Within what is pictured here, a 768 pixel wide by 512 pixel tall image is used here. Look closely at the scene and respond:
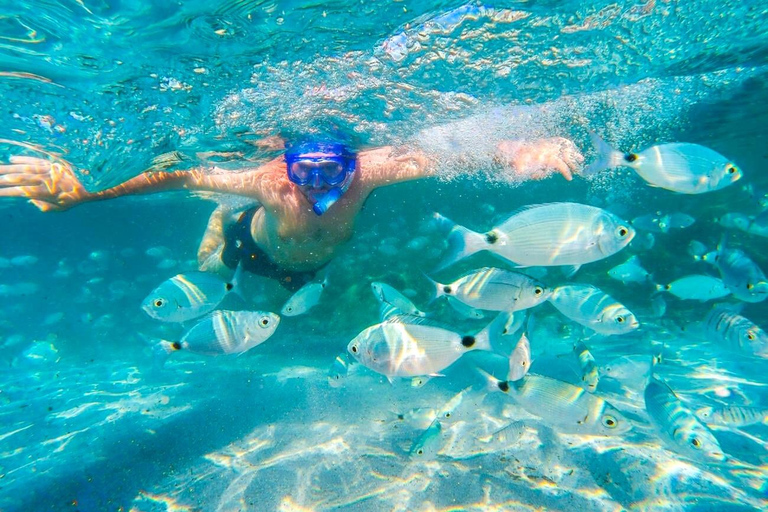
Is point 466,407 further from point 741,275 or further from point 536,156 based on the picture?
point 536,156

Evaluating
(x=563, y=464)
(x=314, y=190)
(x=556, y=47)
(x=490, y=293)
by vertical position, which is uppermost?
(x=556, y=47)

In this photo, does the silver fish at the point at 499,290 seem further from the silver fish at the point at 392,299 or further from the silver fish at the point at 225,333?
the silver fish at the point at 225,333

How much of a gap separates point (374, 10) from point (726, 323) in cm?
808

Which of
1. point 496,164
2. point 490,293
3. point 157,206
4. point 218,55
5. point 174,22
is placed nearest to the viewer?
point 490,293

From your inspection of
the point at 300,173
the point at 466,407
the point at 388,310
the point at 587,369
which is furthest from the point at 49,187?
the point at 587,369

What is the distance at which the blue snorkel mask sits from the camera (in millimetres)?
6262

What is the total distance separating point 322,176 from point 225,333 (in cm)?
344

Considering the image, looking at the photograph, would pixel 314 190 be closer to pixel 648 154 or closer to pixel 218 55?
pixel 218 55

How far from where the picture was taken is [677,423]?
15.8ft

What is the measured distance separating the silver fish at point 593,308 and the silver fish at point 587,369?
1390 mm

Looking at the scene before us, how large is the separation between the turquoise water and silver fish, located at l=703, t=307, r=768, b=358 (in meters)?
2.10

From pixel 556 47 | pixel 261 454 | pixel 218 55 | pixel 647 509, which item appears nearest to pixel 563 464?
pixel 647 509

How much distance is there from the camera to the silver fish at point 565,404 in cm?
429

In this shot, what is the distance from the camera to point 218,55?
5215mm
